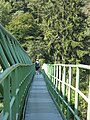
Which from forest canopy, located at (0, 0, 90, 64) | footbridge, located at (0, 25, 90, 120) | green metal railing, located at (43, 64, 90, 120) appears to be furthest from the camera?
forest canopy, located at (0, 0, 90, 64)

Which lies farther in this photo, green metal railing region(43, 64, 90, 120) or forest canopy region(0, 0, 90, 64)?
forest canopy region(0, 0, 90, 64)

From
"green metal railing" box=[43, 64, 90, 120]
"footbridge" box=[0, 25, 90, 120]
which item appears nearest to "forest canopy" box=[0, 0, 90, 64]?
"footbridge" box=[0, 25, 90, 120]

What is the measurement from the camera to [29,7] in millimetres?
92312

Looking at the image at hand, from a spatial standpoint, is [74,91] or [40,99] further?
[40,99]

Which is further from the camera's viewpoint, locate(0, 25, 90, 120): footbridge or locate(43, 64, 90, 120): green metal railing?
locate(43, 64, 90, 120): green metal railing

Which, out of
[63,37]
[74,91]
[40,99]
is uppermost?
[74,91]

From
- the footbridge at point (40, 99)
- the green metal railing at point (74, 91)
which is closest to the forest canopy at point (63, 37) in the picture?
the footbridge at point (40, 99)

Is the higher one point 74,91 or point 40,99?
point 74,91

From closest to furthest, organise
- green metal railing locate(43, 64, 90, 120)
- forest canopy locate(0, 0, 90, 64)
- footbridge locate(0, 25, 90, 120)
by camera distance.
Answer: footbridge locate(0, 25, 90, 120)
green metal railing locate(43, 64, 90, 120)
forest canopy locate(0, 0, 90, 64)

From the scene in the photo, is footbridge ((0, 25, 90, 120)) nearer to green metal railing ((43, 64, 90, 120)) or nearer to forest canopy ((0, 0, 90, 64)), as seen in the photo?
green metal railing ((43, 64, 90, 120))

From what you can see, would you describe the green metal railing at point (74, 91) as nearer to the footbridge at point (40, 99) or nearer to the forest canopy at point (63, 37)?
the footbridge at point (40, 99)

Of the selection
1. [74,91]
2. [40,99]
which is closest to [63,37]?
[40,99]

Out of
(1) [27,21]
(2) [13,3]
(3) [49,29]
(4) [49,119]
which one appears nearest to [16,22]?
(1) [27,21]

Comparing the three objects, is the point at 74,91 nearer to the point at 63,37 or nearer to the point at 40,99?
the point at 40,99
